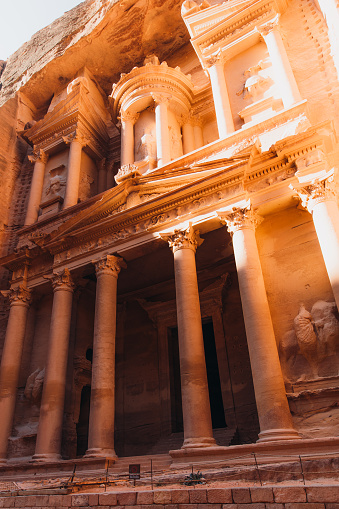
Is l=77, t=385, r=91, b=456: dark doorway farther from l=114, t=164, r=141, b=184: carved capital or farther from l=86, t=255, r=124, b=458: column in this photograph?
l=114, t=164, r=141, b=184: carved capital

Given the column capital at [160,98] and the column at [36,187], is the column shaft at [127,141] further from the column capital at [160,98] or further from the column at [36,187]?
the column at [36,187]

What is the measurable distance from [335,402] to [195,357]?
11.2 feet

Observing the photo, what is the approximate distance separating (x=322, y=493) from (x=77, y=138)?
18.8 m

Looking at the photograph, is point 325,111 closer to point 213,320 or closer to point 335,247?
point 335,247

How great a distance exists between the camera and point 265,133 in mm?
13188

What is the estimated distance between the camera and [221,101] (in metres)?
15.4

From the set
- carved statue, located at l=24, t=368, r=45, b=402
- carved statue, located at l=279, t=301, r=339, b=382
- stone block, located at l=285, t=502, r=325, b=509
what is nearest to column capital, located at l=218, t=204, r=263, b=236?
carved statue, located at l=279, t=301, r=339, b=382

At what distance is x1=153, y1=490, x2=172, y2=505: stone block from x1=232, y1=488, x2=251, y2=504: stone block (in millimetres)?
983

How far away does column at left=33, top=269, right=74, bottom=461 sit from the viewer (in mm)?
11703

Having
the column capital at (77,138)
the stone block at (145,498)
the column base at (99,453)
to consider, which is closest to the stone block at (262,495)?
the stone block at (145,498)

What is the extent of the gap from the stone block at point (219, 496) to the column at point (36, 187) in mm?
15980

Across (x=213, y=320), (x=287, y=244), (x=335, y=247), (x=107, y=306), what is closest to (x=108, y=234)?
(x=107, y=306)

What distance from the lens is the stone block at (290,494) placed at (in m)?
4.73

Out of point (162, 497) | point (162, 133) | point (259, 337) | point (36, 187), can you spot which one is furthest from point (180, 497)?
point (36, 187)
